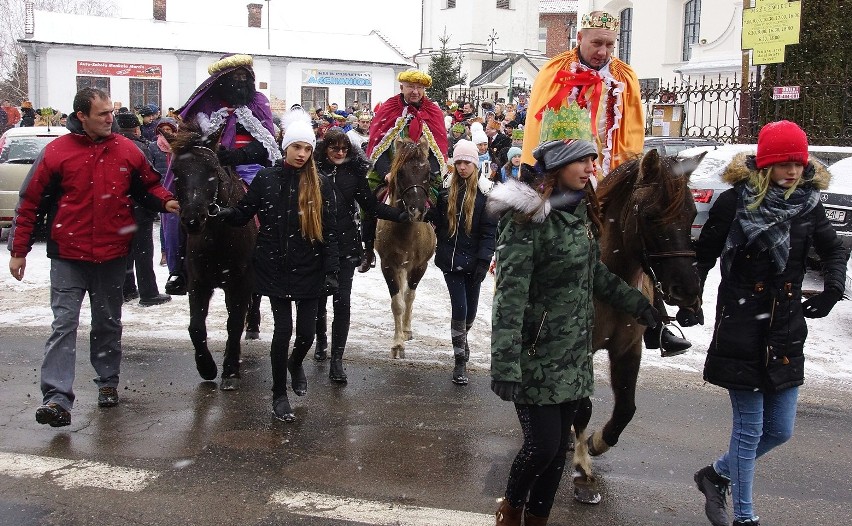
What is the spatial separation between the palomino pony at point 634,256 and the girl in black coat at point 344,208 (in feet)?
8.58

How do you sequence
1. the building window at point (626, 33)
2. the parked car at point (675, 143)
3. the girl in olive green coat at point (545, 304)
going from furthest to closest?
the building window at point (626, 33), the parked car at point (675, 143), the girl in olive green coat at point (545, 304)

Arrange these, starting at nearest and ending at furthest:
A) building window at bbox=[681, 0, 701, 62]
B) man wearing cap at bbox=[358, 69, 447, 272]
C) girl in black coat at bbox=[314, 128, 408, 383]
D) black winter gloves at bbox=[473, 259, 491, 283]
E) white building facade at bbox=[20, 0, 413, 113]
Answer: girl in black coat at bbox=[314, 128, 408, 383], black winter gloves at bbox=[473, 259, 491, 283], man wearing cap at bbox=[358, 69, 447, 272], building window at bbox=[681, 0, 701, 62], white building facade at bbox=[20, 0, 413, 113]

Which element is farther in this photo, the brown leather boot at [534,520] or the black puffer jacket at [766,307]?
the black puffer jacket at [766,307]

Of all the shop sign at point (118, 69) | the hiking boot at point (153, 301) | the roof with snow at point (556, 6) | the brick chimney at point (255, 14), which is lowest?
the hiking boot at point (153, 301)

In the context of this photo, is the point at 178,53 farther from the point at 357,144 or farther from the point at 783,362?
the point at 783,362

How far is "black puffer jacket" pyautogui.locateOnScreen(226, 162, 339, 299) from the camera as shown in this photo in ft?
19.7

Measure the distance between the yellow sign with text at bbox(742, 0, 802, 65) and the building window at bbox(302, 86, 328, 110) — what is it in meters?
38.5

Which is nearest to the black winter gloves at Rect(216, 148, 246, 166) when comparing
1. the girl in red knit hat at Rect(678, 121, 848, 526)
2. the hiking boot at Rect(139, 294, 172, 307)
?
the hiking boot at Rect(139, 294, 172, 307)

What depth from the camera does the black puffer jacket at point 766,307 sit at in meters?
4.19

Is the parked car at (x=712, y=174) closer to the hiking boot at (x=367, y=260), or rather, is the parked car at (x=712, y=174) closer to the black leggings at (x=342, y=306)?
the hiking boot at (x=367, y=260)

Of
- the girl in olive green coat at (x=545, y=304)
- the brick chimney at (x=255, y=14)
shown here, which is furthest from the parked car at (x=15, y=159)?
the brick chimney at (x=255, y=14)

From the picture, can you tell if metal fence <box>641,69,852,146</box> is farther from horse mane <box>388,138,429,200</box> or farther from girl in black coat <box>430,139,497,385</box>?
girl in black coat <box>430,139,497,385</box>

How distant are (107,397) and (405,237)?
318cm

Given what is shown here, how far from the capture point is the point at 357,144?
7367 mm
